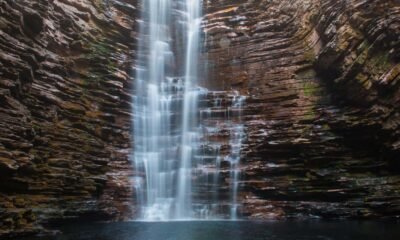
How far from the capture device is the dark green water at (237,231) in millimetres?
15102

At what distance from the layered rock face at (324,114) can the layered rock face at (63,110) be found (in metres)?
6.84

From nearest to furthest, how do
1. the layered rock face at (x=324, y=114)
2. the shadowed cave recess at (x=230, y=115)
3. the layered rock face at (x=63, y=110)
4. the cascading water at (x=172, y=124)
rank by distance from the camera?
the layered rock face at (x=63, y=110), the shadowed cave recess at (x=230, y=115), the layered rock face at (x=324, y=114), the cascading water at (x=172, y=124)

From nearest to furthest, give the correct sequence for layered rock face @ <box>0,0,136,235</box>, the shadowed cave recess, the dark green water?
the dark green water
layered rock face @ <box>0,0,136,235</box>
the shadowed cave recess

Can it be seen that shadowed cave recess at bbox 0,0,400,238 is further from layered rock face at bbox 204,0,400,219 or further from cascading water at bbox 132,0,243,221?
cascading water at bbox 132,0,243,221

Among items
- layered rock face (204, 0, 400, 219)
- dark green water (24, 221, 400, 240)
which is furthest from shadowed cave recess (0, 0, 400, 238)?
dark green water (24, 221, 400, 240)

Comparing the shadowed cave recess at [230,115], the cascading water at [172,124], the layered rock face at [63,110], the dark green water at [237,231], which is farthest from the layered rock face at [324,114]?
the layered rock face at [63,110]

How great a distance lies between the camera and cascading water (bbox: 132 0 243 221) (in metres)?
22.2

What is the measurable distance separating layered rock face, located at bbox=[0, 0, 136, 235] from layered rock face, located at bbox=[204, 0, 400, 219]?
22.4 feet

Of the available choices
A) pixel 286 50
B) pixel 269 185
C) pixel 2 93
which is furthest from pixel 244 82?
pixel 2 93

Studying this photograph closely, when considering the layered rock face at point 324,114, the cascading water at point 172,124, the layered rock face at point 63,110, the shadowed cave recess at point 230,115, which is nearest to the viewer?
the layered rock face at point 63,110

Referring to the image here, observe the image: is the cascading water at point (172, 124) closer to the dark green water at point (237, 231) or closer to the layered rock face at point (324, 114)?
the layered rock face at point (324, 114)

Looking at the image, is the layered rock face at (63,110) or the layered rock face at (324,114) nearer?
the layered rock face at (63,110)

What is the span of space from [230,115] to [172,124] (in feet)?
11.4

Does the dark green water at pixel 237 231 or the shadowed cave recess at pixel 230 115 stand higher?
the shadowed cave recess at pixel 230 115
